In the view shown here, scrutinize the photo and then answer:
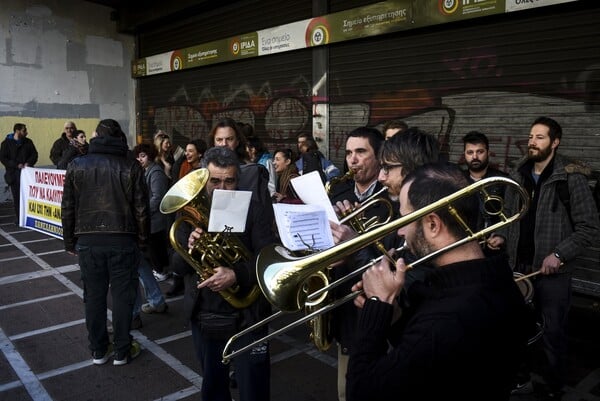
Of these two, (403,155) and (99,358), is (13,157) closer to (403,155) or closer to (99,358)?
(99,358)

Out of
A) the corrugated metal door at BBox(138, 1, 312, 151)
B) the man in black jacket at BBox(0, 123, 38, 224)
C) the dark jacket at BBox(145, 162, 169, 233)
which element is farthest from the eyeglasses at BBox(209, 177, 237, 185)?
the man in black jacket at BBox(0, 123, 38, 224)

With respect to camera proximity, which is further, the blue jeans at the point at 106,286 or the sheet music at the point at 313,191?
the blue jeans at the point at 106,286

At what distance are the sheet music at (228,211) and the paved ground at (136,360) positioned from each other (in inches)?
68.2

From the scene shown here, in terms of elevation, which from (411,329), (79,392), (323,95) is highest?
(323,95)

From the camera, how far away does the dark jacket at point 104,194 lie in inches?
149

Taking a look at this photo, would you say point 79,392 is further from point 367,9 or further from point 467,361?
point 367,9

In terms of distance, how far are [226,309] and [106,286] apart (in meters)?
1.84

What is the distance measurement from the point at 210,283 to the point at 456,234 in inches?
54.6

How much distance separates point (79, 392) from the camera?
3480mm

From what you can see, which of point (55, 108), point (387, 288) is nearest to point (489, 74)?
point (387, 288)

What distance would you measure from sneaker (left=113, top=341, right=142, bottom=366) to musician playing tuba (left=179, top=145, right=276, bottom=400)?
1.57 meters

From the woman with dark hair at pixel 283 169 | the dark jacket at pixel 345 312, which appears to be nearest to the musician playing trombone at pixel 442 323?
A: the dark jacket at pixel 345 312

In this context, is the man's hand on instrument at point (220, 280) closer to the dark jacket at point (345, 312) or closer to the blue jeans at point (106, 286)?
the dark jacket at point (345, 312)

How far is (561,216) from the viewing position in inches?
133
